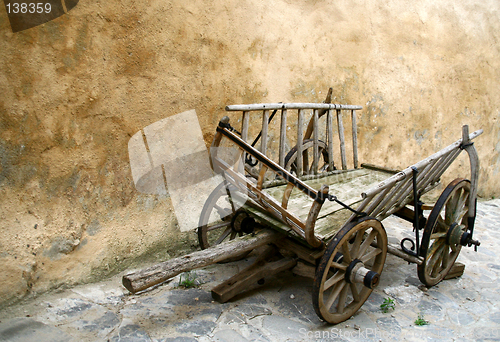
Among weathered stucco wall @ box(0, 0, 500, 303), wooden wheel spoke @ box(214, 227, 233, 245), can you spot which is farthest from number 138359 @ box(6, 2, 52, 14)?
wooden wheel spoke @ box(214, 227, 233, 245)

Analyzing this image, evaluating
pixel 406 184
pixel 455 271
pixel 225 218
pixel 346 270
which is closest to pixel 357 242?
pixel 346 270

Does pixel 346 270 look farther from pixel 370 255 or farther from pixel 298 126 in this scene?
pixel 298 126

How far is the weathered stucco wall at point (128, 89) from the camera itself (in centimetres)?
271

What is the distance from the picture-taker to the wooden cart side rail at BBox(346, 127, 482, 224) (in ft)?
8.06

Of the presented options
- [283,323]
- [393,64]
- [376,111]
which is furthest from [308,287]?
[393,64]

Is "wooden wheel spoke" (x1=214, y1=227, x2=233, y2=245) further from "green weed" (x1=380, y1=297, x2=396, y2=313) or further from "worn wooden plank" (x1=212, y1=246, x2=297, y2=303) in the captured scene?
"green weed" (x1=380, y1=297, x2=396, y2=313)

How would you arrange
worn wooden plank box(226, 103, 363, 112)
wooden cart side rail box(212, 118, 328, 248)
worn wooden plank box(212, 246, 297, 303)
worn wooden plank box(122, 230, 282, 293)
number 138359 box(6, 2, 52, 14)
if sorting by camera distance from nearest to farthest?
worn wooden plank box(122, 230, 282, 293) → wooden cart side rail box(212, 118, 328, 248) → number 138359 box(6, 2, 52, 14) → worn wooden plank box(212, 246, 297, 303) → worn wooden plank box(226, 103, 363, 112)

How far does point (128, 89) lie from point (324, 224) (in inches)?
77.8

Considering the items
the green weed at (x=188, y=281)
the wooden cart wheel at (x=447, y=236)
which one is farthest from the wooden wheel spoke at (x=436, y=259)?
the green weed at (x=188, y=281)

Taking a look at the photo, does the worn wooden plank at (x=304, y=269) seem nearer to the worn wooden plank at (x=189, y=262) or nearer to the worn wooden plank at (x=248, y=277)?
the worn wooden plank at (x=248, y=277)

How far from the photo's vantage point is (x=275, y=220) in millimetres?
2832

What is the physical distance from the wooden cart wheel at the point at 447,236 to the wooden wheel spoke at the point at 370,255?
21.3 inches

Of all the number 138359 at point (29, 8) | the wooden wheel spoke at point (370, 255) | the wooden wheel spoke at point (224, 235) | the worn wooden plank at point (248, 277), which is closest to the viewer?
the number 138359 at point (29, 8)

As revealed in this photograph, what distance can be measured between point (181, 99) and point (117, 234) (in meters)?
1.36
